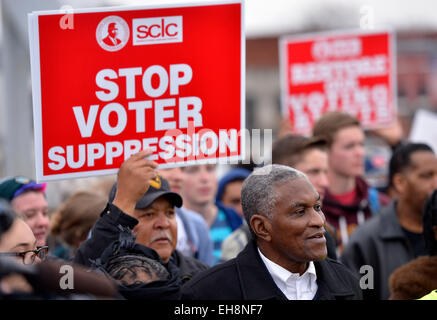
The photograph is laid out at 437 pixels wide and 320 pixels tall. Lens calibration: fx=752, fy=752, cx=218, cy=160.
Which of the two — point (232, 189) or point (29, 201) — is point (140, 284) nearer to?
point (29, 201)

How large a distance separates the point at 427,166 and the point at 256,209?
99.8 inches

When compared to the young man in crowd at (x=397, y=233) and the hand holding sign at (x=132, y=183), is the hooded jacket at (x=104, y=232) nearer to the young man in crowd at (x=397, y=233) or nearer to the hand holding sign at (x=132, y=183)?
the hand holding sign at (x=132, y=183)

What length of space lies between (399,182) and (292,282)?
252 cm

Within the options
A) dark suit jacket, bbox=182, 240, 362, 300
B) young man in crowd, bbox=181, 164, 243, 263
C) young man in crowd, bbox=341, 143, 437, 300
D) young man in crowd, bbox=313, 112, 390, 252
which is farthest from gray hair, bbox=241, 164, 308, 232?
young man in crowd, bbox=313, 112, 390, 252

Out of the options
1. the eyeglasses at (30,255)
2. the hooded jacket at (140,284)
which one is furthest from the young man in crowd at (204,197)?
the eyeglasses at (30,255)

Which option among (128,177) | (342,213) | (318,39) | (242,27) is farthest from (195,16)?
(318,39)

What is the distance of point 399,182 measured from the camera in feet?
18.0

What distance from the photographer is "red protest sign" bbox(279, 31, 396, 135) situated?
25.1ft

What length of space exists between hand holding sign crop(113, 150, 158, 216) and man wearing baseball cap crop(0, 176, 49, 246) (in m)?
1.20

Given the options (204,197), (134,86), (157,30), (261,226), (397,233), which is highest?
(157,30)

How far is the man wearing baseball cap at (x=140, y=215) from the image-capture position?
3.37 m

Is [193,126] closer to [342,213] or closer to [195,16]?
[195,16]

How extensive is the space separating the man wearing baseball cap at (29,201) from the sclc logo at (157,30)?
132 centimetres

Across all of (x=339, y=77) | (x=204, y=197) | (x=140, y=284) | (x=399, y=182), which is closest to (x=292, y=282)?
(x=140, y=284)
